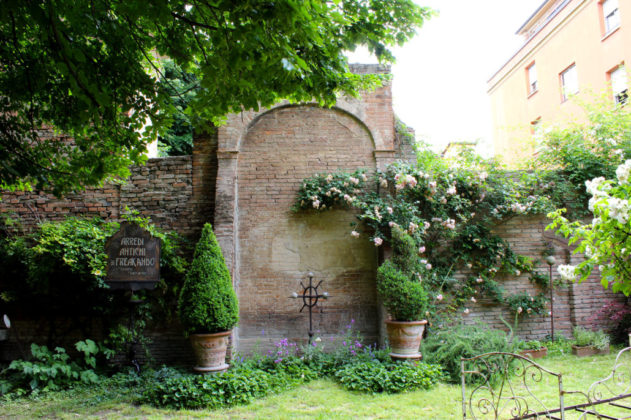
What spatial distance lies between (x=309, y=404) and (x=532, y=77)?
1741 cm

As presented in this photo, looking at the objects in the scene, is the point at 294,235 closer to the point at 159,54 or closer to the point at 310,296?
the point at 310,296

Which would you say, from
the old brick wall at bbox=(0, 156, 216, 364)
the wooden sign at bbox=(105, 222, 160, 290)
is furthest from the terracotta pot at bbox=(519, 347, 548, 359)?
the wooden sign at bbox=(105, 222, 160, 290)

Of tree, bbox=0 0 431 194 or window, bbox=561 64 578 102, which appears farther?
window, bbox=561 64 578 102

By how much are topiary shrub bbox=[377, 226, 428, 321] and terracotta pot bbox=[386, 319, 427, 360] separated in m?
0.10

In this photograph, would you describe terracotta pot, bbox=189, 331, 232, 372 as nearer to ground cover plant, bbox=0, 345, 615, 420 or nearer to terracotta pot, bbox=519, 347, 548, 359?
ground cover plant, bbox=0, 345, 615, 420

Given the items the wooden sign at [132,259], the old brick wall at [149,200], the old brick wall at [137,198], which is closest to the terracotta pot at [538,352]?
the old brick wall at [149,200]

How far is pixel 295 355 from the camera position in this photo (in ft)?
23.5

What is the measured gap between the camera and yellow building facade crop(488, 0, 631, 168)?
507 inches

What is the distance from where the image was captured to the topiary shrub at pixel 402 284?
20.3ft

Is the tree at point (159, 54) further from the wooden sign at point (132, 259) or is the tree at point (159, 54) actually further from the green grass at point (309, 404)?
the green grass at point (309, 404)

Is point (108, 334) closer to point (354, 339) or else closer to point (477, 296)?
point (354, 339)

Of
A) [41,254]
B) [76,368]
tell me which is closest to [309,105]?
[41,254]

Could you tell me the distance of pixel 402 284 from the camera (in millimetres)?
6277

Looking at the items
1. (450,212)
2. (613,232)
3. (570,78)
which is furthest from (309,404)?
(570,78)
